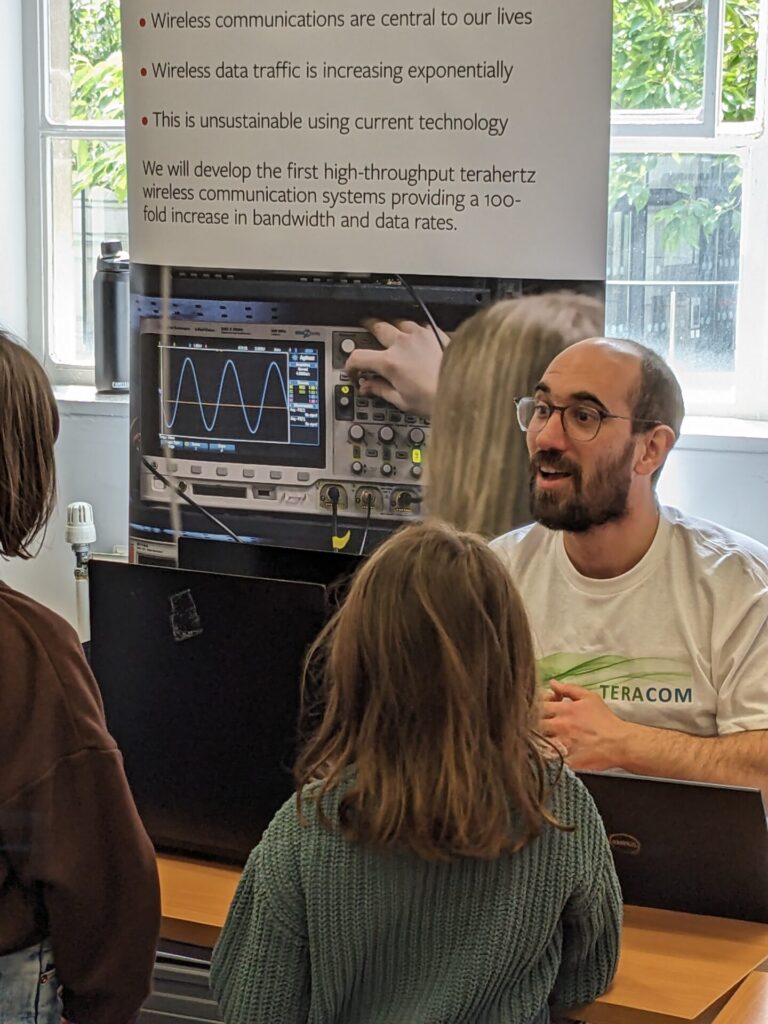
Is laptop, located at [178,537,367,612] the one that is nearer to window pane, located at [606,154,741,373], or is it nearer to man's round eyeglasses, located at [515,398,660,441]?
man's round eyeglasses, located at [515,398,660,441]

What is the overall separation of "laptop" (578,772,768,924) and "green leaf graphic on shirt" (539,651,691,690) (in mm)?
549

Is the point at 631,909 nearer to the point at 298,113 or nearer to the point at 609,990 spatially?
the point at 609,990

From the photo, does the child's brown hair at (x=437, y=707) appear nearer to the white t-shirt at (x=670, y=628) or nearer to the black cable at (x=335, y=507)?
the white t-shirt at (x=670, y=628)

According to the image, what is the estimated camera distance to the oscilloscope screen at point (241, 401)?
2631 mm

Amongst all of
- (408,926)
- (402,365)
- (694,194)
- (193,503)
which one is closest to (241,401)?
(193,503)

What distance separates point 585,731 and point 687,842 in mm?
385

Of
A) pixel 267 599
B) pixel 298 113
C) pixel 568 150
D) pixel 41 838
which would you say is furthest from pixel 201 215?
pixel 41 838

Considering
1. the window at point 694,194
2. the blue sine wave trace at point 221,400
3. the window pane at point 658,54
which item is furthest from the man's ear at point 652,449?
the window pane at point 658,54

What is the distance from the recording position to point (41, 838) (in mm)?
1333

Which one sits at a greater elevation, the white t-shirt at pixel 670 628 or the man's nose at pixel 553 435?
the man's nose at pixel 553 435

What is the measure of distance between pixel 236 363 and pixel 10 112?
1.13 metres

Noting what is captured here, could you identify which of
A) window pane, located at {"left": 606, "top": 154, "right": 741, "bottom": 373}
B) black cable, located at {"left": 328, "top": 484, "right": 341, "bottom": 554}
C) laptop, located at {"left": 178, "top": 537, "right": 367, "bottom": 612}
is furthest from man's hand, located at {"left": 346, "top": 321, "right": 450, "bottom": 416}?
laptop, located at {"left": 178, "top": 537, "right": 367, "bottom": 612}

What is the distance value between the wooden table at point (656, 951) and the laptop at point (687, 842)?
0.03 m

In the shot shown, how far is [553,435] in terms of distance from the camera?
2252 mm
